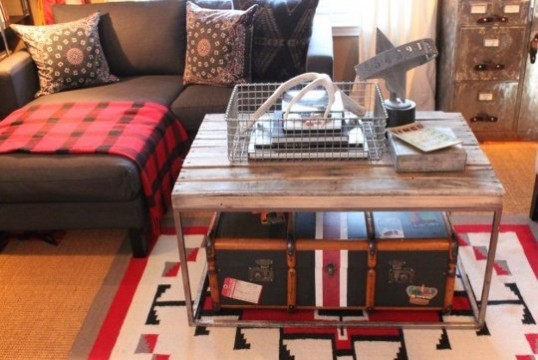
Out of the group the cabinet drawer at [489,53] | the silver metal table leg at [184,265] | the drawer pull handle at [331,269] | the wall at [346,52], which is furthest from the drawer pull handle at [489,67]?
Result: the silver metal table leg at [184,265]

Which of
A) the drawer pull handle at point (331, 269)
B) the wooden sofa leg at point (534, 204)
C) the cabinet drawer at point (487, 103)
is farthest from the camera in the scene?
the cabinet drawer at point (487, 103)

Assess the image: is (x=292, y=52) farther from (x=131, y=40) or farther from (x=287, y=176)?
(x=287, y=176)

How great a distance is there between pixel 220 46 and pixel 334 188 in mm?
1384

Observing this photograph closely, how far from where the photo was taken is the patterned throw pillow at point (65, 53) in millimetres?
2883

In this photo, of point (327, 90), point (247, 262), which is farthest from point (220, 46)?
point (247, 262)

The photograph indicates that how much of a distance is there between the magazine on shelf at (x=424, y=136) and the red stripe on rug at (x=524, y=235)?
0.69 metres

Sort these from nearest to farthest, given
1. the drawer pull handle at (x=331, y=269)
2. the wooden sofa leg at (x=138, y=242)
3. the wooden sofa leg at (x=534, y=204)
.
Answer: the drawer pull handle at (x=331, y=269) < the wooden sofa leg at (x=138, y=242) < the wooden sofa leg at (x=534, y=204)

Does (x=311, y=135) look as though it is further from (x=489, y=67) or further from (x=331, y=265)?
(x=489, y=67)

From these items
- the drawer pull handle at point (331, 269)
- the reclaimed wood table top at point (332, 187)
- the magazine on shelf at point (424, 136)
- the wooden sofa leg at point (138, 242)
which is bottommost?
the wooden sofa leg at point (138, 242)

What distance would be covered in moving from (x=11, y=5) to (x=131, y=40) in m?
0.84

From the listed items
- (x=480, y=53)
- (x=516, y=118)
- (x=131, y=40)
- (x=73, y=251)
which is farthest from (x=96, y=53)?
(x=516, y=118)

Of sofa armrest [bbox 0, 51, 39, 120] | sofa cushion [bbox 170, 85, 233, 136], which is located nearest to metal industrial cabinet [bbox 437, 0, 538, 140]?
sofa cushion [bbox 170, 85, 233, 136]

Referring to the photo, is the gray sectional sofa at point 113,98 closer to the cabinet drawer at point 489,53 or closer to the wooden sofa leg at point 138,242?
the wooden sofa leg at point 138,242

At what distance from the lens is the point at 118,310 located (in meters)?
2.08
